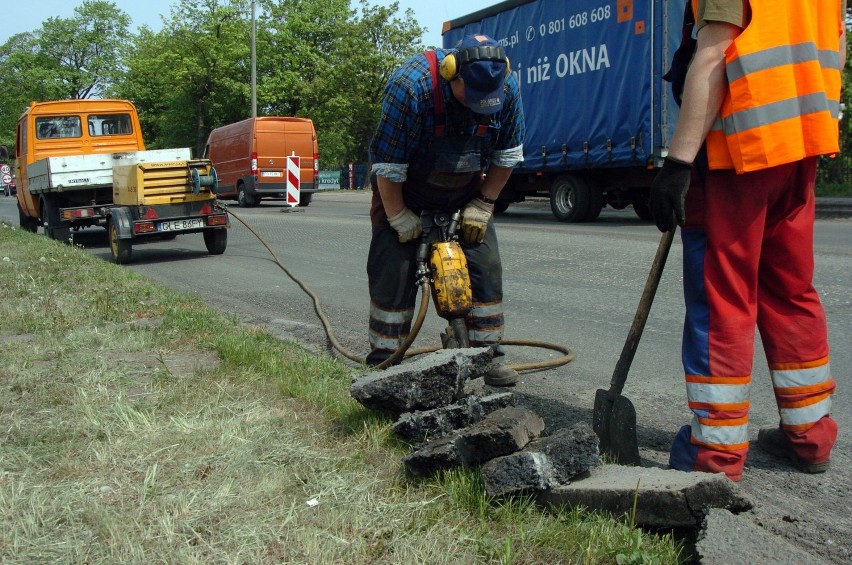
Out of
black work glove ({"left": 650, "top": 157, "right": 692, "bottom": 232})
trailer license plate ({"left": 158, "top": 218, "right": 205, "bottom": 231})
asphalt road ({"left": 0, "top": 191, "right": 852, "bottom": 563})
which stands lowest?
asphalt road ({"left": 0, "top": 191, "right": 852, "bottom": 563})

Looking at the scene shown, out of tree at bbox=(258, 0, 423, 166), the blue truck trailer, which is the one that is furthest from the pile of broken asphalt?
tree at bbox=(258, 0, 423, 166)

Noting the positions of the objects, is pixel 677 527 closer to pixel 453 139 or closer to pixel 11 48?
pixel 453 139

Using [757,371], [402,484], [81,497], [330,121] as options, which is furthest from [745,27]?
[330,121]

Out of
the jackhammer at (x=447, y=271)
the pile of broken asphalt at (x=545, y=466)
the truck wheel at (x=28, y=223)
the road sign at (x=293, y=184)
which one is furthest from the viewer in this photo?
the road sign at (x=293, y=184)

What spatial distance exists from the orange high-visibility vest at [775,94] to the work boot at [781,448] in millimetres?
1087

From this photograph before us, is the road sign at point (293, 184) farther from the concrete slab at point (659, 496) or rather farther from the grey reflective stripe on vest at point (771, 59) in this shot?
the concrete slab at point (659, 496)

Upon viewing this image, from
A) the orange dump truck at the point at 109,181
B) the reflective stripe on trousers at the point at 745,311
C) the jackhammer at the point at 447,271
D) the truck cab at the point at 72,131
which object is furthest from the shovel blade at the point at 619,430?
the truck cab at the point at 72,131

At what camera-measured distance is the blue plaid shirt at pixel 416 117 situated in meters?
3.68

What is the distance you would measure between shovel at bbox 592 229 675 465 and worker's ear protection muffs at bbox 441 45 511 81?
1.05 metres

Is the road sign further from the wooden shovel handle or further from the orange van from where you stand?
the wooden shovel handle

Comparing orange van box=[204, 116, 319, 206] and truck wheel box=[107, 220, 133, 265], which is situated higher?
orange van box=[204, 116, 319, 206]

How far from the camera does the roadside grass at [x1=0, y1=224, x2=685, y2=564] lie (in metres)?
2.31

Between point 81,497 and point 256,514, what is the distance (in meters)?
0.59

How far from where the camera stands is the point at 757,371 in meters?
4.34
